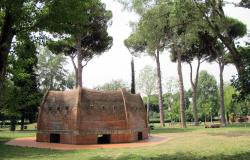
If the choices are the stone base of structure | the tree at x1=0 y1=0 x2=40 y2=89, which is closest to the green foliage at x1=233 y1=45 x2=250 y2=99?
the tree at x1=0 y1=0 x2=40 y2=89

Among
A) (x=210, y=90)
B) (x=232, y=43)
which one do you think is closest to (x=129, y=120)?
(x=232, y=43)

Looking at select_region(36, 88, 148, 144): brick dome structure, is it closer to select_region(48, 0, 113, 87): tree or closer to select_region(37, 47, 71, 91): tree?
select_region(48, 0, 113, 87): tree

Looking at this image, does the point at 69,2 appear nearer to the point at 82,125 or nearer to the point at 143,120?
the point at 82,125

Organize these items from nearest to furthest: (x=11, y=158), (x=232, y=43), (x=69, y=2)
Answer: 1. (x=69, y=2)
2. (x=232, y=43)
3. (x=11, y=158)

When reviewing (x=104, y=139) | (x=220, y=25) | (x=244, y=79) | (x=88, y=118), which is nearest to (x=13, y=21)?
(x=244, y=79)

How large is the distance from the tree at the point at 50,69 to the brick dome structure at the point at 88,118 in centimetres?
3543

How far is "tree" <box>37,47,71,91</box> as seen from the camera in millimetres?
66938

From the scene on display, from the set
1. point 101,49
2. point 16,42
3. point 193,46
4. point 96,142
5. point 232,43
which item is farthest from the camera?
point 193,46

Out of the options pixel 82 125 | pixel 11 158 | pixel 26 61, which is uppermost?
pixel 26 61

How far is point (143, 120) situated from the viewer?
34438 millimetres

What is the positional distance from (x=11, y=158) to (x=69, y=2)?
9.79m

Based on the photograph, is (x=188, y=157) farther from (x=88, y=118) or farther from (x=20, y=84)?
(x=20, y=84)

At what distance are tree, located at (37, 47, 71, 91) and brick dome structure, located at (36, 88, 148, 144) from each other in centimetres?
3543

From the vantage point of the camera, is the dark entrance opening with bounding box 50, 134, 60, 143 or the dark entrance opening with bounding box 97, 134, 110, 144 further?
the dark entrance opening with bounding box 50, 134, 60, 143
